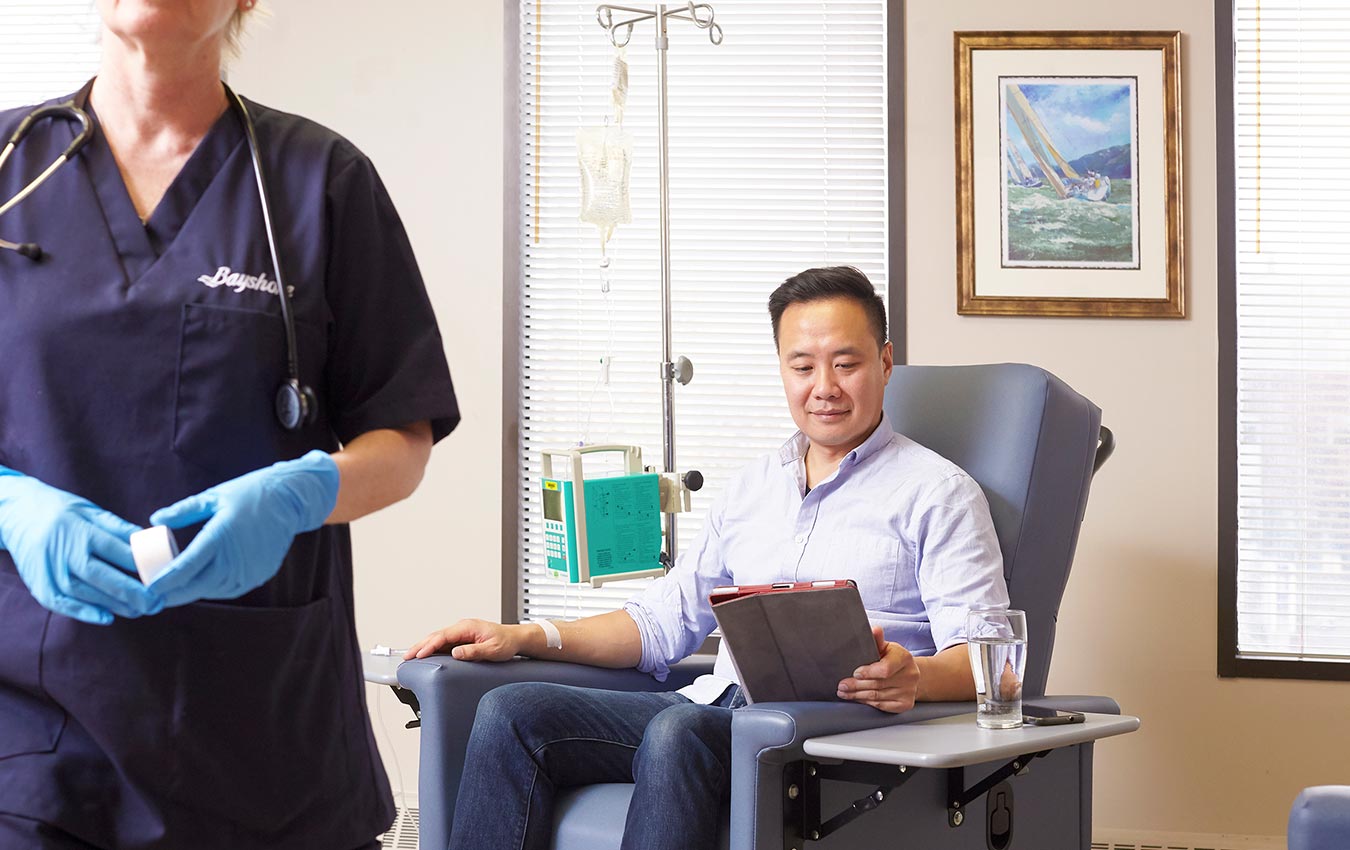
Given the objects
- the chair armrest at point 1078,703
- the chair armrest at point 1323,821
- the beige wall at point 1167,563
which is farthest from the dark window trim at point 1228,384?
the chair armrest at point 1323,821

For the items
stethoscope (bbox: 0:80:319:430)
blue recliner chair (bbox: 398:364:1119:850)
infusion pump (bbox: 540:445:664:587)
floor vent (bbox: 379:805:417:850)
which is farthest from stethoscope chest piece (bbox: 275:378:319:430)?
floor vent (bbox: 379:805:417:850)

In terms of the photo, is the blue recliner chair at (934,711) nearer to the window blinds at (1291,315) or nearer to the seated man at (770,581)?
the seated man at (770,581)

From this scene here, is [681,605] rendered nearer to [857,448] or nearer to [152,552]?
[857,448]

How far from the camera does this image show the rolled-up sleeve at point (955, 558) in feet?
6.15

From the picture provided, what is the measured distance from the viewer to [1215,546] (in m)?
2.80

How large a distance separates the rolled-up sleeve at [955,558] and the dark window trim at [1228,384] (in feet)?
3.51

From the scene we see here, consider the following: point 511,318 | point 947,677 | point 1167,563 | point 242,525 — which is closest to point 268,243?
point 242,525

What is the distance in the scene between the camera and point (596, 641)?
2102 millimetres

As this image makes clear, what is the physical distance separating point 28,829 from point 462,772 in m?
1.09

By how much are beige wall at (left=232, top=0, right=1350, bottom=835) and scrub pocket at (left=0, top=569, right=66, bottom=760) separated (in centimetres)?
211

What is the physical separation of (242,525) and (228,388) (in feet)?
0.43

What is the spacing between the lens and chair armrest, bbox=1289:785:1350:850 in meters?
1.14

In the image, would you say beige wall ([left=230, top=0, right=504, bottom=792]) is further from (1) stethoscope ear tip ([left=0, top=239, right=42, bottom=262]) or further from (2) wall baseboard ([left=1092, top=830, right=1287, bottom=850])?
(1) stethoscope ear tip ([left=0, top=239, right=42, bottom=262])

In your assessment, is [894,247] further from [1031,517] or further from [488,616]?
[488,616]
